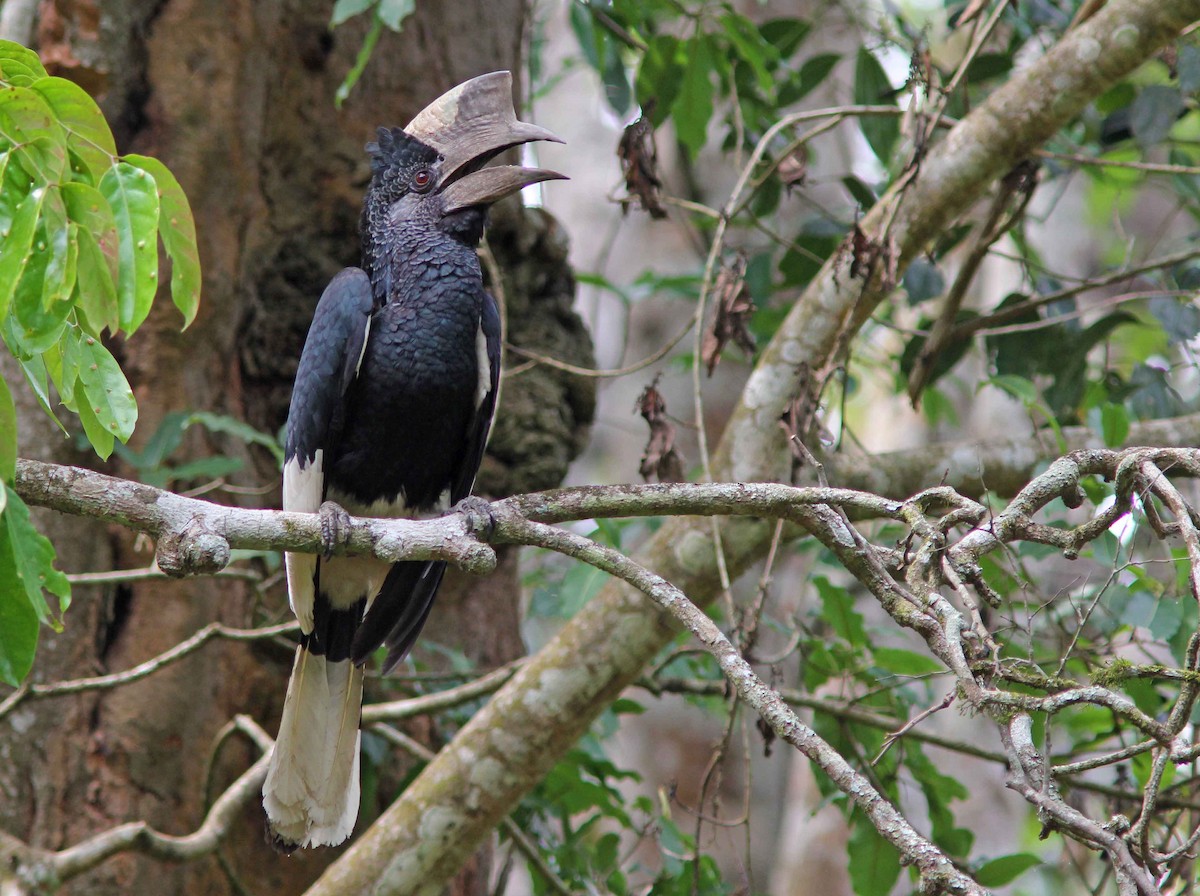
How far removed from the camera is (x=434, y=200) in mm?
3051

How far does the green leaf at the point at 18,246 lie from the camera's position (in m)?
1.44

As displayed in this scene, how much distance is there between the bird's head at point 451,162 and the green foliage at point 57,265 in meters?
1.31

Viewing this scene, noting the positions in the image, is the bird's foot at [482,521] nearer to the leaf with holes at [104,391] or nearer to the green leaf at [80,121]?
the leaf with holes at [104,391]

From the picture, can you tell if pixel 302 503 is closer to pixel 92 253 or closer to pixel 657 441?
pixel 657 441

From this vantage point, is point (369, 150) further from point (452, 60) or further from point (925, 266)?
point (925, 266)

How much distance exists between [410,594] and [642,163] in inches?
48.0

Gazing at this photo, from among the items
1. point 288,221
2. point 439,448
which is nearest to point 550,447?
point 439,448

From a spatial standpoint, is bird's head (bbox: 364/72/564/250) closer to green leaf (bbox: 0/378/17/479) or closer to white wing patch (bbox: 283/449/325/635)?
white wing patch (bbox: 283/449/325/635)

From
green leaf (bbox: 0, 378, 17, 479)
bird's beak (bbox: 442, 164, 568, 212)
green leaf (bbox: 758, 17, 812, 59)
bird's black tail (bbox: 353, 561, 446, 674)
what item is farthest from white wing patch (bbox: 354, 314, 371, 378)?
green leaf (bbox: 758, 17, 812, 59)

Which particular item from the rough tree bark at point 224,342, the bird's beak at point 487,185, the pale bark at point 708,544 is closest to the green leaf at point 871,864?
the pale bark at point 708,544

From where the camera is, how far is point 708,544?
292 centimetres

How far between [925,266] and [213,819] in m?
2.51

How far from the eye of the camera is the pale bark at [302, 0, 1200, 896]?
274 centimetres

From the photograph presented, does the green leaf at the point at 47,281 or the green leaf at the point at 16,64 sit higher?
the green leaf at the point at 16,64
